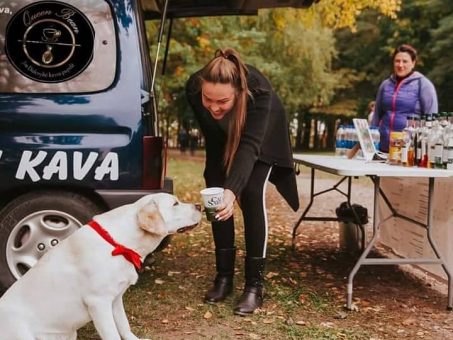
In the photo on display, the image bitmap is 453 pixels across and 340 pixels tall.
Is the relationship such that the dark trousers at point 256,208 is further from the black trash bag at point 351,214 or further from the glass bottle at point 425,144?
the black trash bag at point 351,214

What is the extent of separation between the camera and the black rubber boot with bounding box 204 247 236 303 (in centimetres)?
428

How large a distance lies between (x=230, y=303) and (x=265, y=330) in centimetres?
53

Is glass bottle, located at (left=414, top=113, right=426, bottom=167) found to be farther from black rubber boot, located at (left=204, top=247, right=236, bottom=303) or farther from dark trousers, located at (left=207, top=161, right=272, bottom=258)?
black rubber boot, located at (left=204, top=247, right=236, bottom=303)

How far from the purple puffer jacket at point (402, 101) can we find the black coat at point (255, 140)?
220 cm

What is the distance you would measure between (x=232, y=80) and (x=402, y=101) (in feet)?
9.41

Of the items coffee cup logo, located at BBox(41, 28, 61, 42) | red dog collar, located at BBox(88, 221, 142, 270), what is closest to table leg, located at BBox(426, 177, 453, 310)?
red dog collar, located at BBox(88, 221, 142, 270)

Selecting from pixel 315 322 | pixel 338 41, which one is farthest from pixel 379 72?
pixel 315 322

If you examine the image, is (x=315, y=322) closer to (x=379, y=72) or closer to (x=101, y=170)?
(x=101, y=170)

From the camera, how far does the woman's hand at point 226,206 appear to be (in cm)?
345

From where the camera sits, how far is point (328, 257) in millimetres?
5863

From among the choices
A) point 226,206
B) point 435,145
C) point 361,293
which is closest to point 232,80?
point 226,206

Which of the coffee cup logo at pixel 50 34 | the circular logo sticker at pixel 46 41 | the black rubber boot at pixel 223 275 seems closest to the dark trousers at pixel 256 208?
the black rubber boot at pixel 223 275

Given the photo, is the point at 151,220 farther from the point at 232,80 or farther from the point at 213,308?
the point at 213,308

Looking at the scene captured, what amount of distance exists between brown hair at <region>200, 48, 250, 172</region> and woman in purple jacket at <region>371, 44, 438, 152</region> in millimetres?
2586
